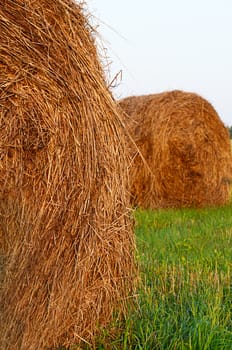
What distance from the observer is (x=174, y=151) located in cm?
1002

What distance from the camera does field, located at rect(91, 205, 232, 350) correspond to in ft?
11.0

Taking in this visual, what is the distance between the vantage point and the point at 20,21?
3346 mm

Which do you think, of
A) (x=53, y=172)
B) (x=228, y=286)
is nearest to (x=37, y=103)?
(x=53, y=172)

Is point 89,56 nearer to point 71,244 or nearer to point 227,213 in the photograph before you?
point 71,244

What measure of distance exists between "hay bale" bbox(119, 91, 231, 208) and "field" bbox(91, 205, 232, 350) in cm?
306

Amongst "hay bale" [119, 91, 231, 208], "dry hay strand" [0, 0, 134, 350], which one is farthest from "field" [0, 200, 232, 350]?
"hay bale" [119, 91, 231, 208]

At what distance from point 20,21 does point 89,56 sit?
0.48 metres

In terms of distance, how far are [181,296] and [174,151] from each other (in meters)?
6.23

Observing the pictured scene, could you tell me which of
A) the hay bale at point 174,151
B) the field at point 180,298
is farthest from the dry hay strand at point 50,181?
the hay bale at point 174,151

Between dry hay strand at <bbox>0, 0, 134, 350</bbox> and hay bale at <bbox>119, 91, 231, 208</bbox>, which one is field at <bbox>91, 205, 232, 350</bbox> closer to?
dry hay strand at <bbox>0, 0, 134, 350</bbox>

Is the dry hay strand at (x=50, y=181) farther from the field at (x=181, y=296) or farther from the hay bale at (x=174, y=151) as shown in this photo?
the hay bale at (x=174, y=151)

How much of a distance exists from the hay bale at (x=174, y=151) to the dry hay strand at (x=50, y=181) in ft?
20.3

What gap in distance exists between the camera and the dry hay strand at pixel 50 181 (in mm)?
3320

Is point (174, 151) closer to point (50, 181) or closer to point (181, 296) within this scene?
point (181, 296)
